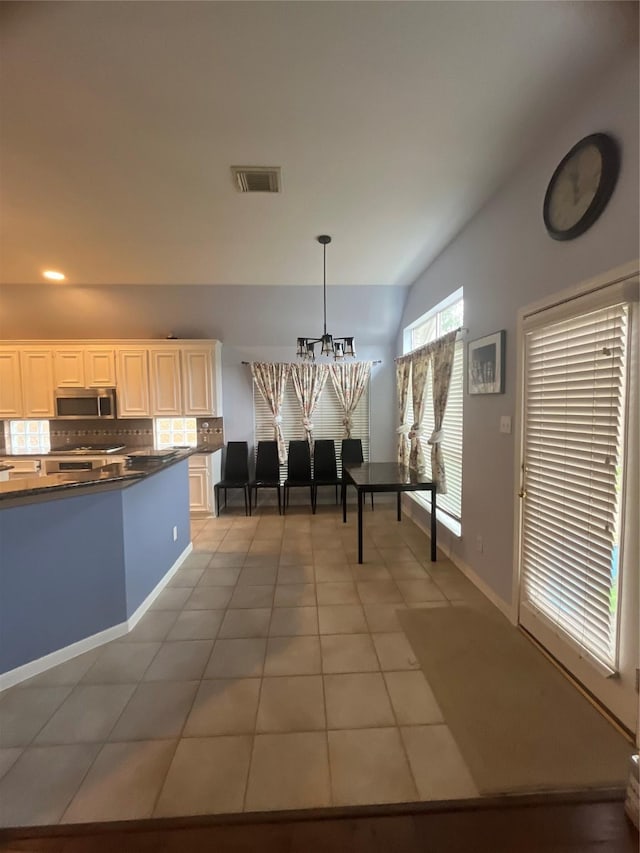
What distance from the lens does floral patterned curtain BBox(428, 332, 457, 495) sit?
334 cm

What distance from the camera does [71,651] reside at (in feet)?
6.91

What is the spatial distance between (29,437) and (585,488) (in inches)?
247

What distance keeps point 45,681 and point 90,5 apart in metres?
3.01

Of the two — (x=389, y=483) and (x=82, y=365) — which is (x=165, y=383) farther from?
(x=389, y=483)

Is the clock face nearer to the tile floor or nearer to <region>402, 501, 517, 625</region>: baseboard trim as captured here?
<region>402, 501, 517, 625</region>: baseboard trim

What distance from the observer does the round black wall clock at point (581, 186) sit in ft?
5.32

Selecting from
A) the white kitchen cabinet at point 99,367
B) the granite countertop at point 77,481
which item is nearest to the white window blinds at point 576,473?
the granite countertop at point 77,481

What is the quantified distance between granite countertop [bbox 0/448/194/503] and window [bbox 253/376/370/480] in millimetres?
2722

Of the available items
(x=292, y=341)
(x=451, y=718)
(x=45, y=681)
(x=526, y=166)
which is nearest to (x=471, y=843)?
(x=451, y=718)

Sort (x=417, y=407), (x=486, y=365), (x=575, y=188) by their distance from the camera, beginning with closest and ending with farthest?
(x=575, y=188)
(x=486, y=365)
(x=417, y=407)

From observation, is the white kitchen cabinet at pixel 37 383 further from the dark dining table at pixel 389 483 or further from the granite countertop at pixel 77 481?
the dark dining table at pixel 389 483

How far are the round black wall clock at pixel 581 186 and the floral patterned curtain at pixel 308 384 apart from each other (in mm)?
3470

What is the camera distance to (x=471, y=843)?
3.93 feet

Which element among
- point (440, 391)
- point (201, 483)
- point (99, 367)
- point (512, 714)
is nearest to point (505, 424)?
point (440, 391)
